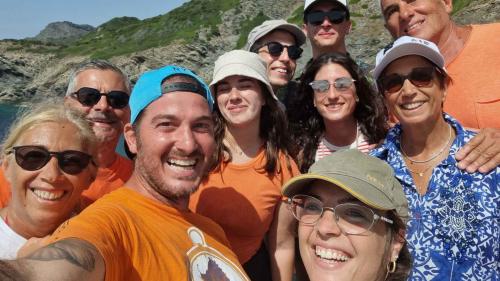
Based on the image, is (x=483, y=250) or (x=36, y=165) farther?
(x=36, y=165)

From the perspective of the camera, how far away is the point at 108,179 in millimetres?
4117

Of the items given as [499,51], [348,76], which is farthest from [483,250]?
[348,76]

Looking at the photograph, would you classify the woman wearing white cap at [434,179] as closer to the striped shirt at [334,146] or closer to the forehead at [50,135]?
the striped shirt at [334,146]

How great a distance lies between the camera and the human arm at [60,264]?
5.42 ft

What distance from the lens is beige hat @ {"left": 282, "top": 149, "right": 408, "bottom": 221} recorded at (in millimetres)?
2375

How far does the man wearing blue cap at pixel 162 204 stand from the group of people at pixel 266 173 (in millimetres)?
10

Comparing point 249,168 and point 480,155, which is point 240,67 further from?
point 480,155

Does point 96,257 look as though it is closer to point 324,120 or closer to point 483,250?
point 483,250

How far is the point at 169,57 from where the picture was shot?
2840 inches

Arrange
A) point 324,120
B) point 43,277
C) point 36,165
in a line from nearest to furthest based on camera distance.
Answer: point 43,277, point 36,165, point 324,120

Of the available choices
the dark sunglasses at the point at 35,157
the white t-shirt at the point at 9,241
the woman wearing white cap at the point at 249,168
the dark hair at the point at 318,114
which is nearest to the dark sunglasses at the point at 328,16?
the dark hair at the point at 318,114

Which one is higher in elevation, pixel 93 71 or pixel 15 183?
pixel 93 71

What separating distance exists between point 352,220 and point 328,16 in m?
3.68

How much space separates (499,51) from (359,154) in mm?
2120
